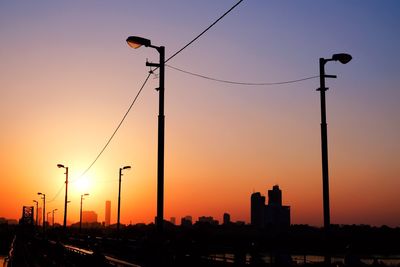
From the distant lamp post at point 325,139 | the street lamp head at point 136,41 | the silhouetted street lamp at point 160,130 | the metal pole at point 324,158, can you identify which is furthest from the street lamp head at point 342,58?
the street lamp head at point 136,41

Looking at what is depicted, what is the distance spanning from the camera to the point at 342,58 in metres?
21.6

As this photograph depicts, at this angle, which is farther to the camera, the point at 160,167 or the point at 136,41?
the point at 160,167

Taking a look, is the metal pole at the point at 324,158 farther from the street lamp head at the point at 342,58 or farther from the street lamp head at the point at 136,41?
the street lamp head at the point at 136,41

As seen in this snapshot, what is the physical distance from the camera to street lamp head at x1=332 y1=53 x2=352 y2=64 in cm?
2152

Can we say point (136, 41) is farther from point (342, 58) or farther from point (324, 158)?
point (324, 158)

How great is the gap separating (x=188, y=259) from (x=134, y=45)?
749 inches

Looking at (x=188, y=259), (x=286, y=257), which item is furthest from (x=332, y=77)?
(x=286, y=257)

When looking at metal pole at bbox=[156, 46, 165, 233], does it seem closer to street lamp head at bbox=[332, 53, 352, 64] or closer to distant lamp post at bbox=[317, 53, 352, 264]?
distant lamp post at bbox=[317, 53, 352, 264]

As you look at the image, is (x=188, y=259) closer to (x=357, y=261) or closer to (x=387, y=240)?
(x=357, y=261)

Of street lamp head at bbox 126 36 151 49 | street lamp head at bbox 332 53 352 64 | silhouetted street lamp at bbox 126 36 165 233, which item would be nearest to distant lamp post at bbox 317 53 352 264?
street lamp head at bbox 332 53 352 64

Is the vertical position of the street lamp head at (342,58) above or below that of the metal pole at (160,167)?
above

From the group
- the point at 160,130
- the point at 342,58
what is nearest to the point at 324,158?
the point at 342,58

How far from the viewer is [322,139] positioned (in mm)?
21047

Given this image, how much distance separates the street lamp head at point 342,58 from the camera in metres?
21.5
